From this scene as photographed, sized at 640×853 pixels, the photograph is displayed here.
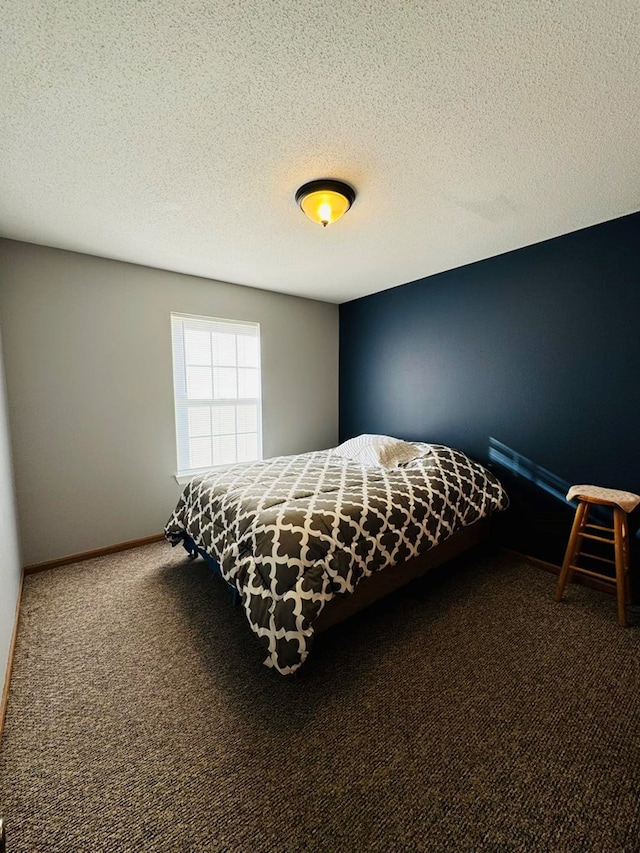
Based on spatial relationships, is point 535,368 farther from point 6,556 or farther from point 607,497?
point 6,556

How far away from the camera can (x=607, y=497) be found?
2018 mm

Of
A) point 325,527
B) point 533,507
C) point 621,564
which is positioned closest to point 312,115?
point 325,527

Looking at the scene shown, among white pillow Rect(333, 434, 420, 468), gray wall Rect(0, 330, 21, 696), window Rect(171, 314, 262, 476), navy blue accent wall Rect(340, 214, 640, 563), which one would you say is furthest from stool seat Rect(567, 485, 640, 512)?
gray wall Rect(0, 330, 21, 696)

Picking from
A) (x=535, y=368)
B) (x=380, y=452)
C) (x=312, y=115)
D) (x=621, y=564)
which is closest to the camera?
(x=312, y=115)

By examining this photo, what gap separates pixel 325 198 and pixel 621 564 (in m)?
2.61

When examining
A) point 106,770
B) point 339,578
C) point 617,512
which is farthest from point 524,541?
point 106,770

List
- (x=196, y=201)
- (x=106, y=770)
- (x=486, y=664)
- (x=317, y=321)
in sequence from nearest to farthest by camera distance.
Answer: (x=106, y=770), (x=486, y=664), (x=196, y=201), (x=317, y=321)

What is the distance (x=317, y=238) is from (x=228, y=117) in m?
1.13

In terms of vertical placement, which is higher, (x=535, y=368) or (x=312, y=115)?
(x=312, y=115)

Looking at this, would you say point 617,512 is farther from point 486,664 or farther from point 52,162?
point 52,162

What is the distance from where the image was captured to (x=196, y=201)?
192cm

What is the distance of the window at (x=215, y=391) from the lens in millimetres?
3246

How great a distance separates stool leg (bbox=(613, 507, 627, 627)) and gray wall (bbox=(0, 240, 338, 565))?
10.8ft

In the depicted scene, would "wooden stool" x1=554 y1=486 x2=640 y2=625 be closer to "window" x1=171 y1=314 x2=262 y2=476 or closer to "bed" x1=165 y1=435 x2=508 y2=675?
"bed" x1=165 y1=435 x2=508 y2=675
